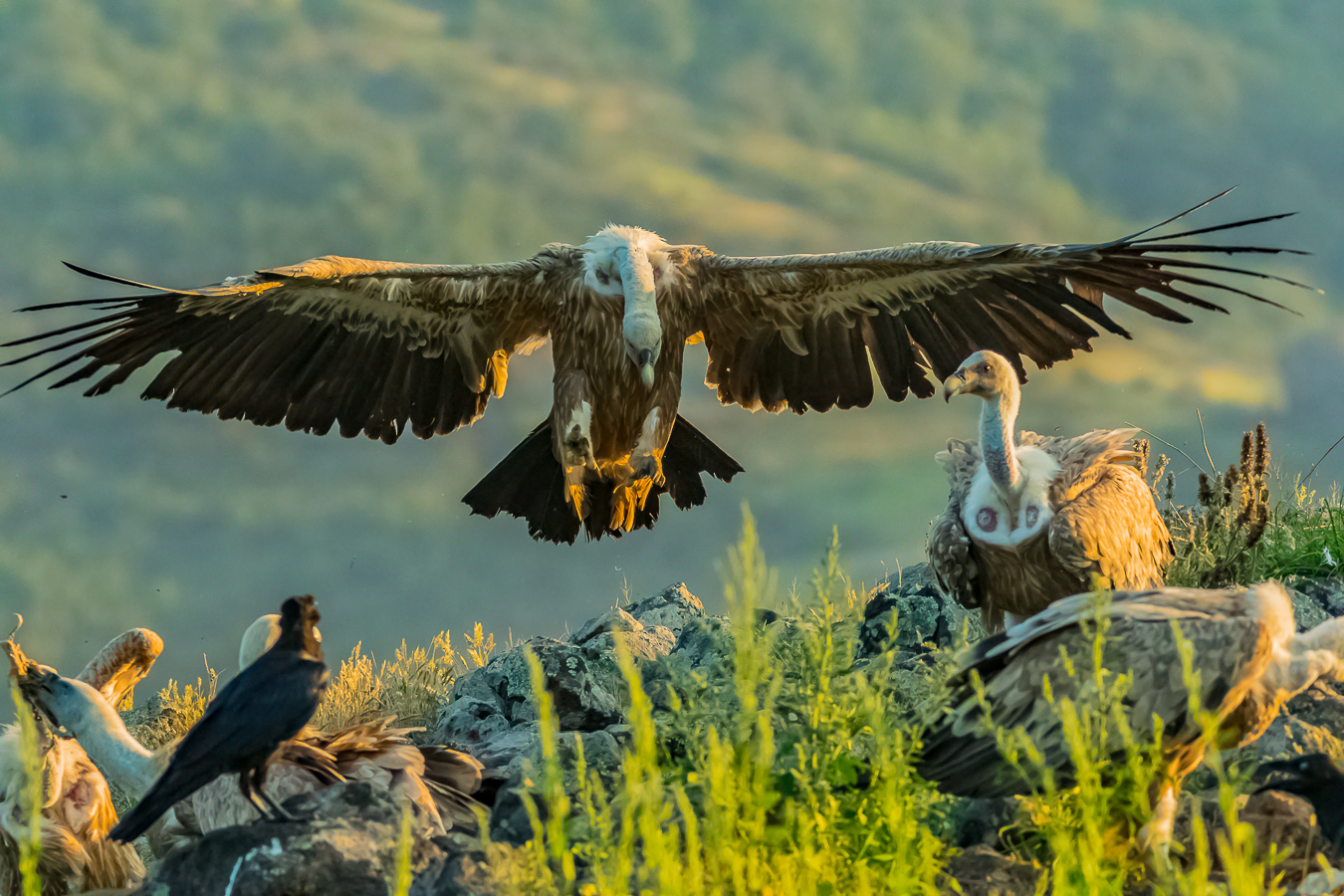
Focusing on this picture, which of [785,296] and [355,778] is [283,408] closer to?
[785,296]

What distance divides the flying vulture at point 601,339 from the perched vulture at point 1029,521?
999mm

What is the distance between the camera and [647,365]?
689 centimetres

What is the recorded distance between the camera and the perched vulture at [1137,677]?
3508 millimetres

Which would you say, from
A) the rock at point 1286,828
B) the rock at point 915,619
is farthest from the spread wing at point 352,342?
the rock at point 1286,828

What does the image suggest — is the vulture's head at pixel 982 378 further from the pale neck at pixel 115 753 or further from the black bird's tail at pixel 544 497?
the pale neck at pixel 115 753

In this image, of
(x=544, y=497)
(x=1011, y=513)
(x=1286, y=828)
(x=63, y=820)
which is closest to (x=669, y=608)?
(x=544, y=497)

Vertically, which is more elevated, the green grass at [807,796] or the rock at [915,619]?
the rock at [915,619]

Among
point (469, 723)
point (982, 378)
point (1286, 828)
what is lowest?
point (1286, 828)

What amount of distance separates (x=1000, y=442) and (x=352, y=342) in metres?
4.20

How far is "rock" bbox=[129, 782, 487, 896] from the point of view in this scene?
11.3ft

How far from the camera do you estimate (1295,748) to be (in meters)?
4.54

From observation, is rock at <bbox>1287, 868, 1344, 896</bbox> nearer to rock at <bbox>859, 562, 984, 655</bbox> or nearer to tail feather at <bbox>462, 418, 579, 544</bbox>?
rock at <bbox>859, 562, 984, 655</bbox>

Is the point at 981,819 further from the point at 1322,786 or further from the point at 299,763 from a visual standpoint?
the point at 299,763

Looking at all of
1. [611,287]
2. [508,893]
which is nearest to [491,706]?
[611,287]
